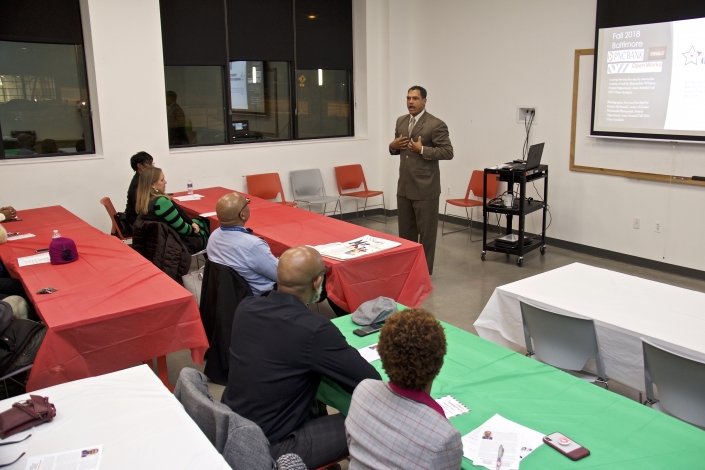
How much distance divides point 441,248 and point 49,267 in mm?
4263

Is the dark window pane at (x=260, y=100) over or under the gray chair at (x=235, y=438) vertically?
over

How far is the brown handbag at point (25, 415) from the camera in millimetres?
1919

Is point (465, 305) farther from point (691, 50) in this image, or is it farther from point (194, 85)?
point (194, 85)

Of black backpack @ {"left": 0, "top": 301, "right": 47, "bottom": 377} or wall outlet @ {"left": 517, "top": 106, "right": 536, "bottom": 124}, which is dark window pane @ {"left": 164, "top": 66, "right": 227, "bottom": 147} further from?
black backpack @ {"left": 0, "top": 301, "right": 47, "bottom": 377}

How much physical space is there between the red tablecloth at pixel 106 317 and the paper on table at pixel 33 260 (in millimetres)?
47

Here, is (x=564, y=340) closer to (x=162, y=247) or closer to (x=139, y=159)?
(x=162, y=247)

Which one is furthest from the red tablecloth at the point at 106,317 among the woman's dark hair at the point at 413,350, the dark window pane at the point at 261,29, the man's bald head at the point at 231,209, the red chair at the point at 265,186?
the dark window pane at the point at 261,29

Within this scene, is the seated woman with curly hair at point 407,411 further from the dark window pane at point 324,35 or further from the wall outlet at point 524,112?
the dark window pane at point 324,35

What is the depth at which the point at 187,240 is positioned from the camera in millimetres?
4719

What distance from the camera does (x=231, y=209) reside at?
11.1ft

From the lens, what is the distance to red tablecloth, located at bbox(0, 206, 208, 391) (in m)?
2.71

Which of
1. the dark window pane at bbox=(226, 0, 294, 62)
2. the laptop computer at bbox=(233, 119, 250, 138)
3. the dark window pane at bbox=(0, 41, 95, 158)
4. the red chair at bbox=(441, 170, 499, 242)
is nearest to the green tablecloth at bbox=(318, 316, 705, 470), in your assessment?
the red chair at bbox=(441, 170, 499, 242)

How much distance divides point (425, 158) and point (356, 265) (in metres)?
2.05

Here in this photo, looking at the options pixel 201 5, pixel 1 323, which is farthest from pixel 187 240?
pixel 201 5
